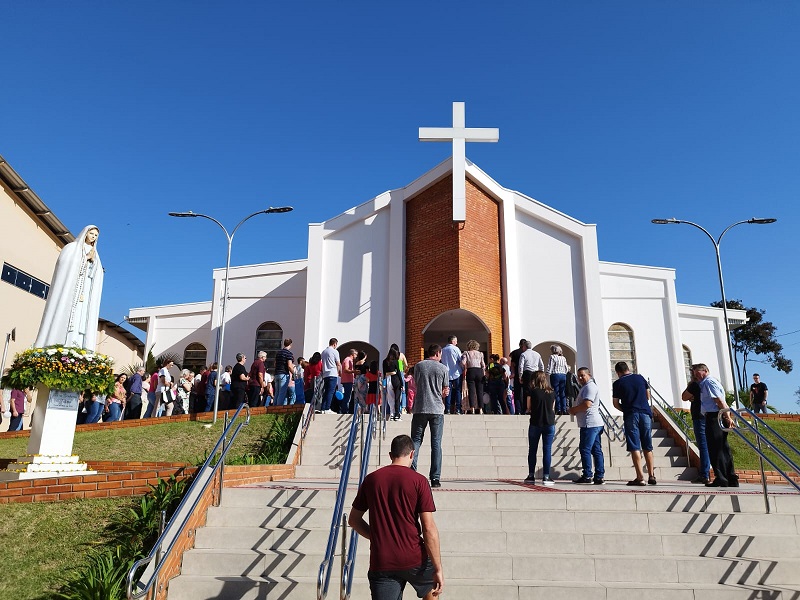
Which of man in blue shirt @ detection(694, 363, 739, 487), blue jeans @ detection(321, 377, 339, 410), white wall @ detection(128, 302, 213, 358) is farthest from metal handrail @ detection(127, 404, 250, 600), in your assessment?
white wall @ detection(128, 302, 213, 358)

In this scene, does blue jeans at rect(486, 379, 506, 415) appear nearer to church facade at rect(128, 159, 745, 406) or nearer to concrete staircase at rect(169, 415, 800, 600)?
church facade at rect(128, 159, 745, 406)

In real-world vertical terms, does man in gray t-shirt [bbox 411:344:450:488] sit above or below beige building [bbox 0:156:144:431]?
below

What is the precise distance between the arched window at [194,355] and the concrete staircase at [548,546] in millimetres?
17453

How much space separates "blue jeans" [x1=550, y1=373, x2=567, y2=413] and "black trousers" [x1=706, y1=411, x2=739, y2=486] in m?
4.02

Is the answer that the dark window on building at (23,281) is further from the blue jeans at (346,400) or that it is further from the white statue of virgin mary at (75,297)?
the white statue of virgin mary at (75,297)

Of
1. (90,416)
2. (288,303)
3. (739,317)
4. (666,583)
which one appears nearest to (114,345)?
(288,303)

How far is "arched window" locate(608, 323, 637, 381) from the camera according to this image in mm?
20531

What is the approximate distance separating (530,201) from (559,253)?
6.42 feet

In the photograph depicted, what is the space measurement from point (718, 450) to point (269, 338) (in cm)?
1622

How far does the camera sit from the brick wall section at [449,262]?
18.0 meters

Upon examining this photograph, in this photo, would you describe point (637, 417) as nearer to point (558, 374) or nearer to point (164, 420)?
point (558, 374)

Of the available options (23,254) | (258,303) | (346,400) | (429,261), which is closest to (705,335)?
(429,261)

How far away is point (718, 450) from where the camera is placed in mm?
8109

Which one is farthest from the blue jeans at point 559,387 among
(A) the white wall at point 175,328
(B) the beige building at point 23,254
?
(B) the beige building at point 23,254
